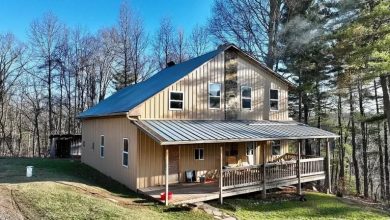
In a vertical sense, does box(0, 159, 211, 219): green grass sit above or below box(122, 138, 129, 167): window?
below

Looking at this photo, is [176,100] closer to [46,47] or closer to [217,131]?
[217,131]

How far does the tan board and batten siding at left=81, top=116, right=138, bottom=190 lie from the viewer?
13914 mm

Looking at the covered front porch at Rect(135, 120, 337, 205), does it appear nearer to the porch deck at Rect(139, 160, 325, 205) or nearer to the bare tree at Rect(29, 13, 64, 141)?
the porch deck at Rect(139, 160, 325, 205)

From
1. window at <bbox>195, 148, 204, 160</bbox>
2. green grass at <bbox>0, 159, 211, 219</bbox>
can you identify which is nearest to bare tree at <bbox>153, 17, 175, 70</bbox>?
window at <bbox>195, 148, 204, 160</bbox>

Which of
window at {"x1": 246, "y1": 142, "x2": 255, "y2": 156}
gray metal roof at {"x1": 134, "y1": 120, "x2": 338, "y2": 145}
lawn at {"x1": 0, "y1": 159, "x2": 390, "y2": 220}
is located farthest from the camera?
window at {"x1": 246, "y1": 142, "x2": 255, "y2": 156}

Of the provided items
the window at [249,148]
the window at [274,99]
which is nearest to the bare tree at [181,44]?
the window at [274,99]

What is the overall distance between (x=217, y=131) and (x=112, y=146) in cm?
569

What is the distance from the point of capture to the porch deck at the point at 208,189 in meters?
12.4

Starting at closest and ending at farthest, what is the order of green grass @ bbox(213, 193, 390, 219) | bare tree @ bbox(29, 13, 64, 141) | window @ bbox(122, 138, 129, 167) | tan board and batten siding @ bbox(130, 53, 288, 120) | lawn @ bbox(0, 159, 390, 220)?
1. lawn @ bbox(0, 159, 390, 220)
2. green grass @ bbox(213, 193, 390, 219)
3. window @ bbox(122, 138, 129, 167)
4. tan board and batten siding @ bbox(130, 53, 288, 120)
5. bare tree @ bbox(29, 13, 64, 141)

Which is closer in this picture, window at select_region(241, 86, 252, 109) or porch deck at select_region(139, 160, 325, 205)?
porch deck at select_region(139, 160, 325, 205)

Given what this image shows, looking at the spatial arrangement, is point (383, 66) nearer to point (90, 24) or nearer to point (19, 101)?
point (90, 24)

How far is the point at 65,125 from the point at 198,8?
74.8 ft

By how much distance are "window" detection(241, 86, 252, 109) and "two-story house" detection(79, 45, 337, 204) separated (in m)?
0.06

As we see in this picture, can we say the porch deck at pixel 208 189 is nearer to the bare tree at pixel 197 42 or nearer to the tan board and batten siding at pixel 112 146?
the tan board and batten siding at pixel 112 146
